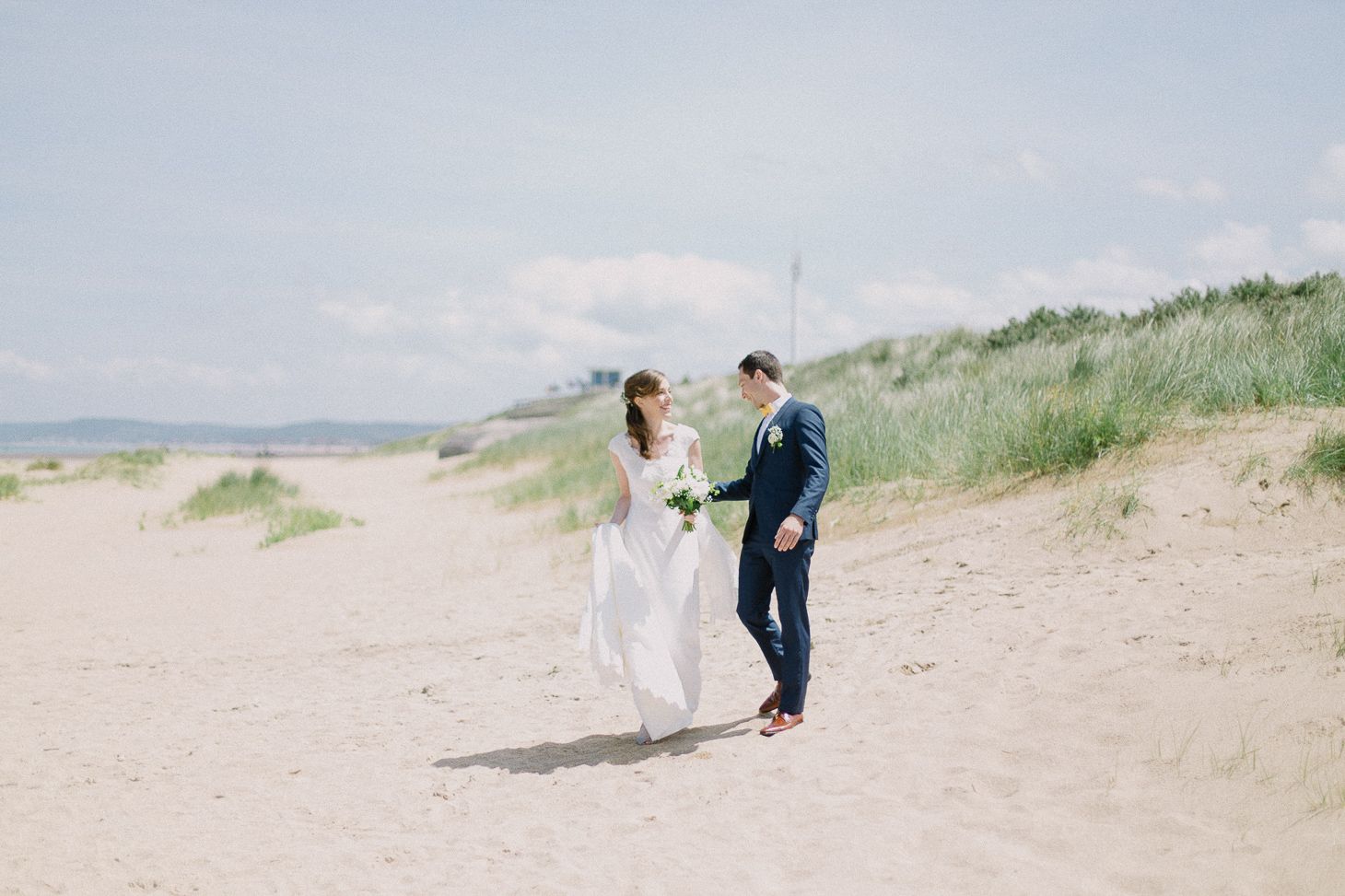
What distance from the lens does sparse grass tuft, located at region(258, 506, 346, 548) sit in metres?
14.8

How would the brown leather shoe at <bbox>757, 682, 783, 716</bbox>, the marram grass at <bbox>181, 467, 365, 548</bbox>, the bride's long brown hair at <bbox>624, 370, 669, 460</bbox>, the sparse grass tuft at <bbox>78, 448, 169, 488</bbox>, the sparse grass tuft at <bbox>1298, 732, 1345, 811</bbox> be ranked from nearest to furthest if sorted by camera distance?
the sparse grass tuft at <bbox>1298, 732, 1345, 811</bbox> → the bride's long brown hair at <bbox>624, 370, 669, 460</bbox> → the brown leather shoe at <bbox>757, 682, 783, 716</bbox> → the marram grass at <bbox>181, 467, 365, 548</bbox> → the sparse grass tuft at <bbox>78, 448, 169, 488</bbox>

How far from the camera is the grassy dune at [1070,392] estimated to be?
9.20 meters

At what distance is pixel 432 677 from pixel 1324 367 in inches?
354

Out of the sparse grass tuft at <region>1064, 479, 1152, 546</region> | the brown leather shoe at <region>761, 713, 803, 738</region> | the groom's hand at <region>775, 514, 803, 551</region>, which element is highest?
the groom's hand at <region>775, 514, 803, 551</region>

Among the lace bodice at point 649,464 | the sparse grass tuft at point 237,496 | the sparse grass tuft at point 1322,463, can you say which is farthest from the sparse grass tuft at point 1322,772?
the sparse grass tuft at point 237,496

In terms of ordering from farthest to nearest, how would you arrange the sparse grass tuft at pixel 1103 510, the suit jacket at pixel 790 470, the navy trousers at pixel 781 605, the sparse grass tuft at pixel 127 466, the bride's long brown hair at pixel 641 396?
the sparse grass tuft at pixel 127 466 → the sparse grass tuft at pixel 1103 510 → the bride's long brown hair at pixel 641 396 → the navy trousers at pixel 781 605 → the suit jacket at pixel 790 470

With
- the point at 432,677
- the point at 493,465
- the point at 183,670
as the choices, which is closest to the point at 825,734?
the point at 432,677

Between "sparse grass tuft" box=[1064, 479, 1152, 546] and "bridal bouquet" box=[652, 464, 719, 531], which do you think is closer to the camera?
"bridal bouquet" box=[652, 464, 719, 531]

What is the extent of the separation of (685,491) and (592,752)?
1.78 meters

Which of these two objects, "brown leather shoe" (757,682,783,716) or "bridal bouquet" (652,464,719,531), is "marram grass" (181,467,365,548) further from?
"bridal bouquet" (652,464,719,531)

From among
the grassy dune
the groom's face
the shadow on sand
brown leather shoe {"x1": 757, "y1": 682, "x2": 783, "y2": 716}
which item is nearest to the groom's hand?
the groom's face

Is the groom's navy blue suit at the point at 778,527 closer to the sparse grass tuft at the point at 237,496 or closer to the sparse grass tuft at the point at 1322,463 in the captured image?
the sparse grass tuft at the point at 1322,463

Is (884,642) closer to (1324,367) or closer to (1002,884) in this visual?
(1002,884)

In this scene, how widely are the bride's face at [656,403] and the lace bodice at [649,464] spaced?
0.41ft
